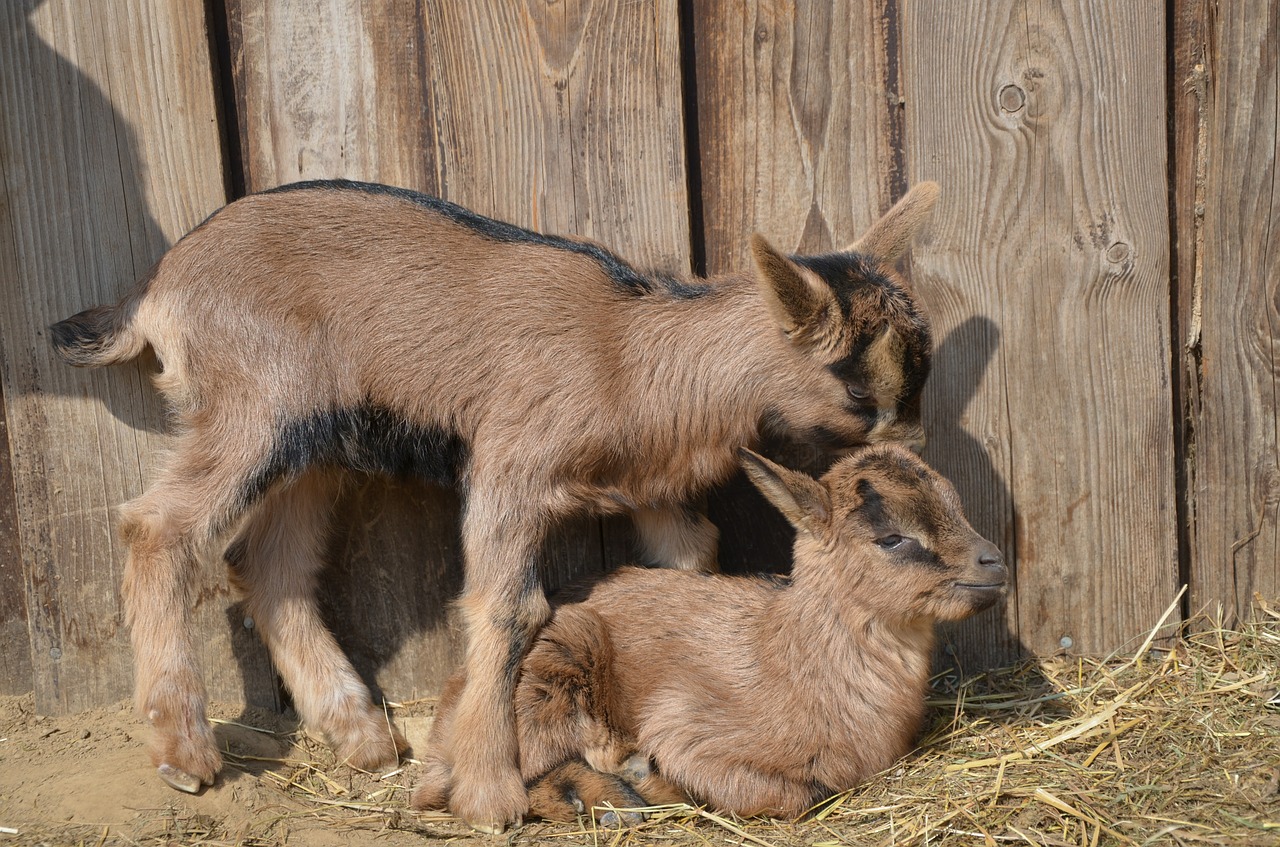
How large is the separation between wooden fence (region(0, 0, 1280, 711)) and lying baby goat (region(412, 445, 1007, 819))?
2.39 ft

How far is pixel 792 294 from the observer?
148 inches

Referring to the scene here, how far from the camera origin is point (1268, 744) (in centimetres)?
377

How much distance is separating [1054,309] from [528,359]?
2011 millimetres

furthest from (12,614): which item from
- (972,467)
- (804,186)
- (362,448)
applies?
(972,467)

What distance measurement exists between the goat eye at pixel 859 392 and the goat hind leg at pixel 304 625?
1968 millimetres

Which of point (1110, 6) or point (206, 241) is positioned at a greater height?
point (1110, 6)

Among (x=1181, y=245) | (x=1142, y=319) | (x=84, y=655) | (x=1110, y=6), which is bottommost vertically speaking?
(x=84, y=655)

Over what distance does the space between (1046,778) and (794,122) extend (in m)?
2.47

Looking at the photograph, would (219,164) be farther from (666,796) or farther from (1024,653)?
(1024,653)

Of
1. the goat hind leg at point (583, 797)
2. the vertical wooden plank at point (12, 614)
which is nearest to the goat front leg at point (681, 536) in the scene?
the goat hind leg at point (583, 797)

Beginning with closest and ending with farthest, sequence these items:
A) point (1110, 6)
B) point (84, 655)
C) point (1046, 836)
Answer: point (1046, 836)
point (1110, 6)
point (84, 655)

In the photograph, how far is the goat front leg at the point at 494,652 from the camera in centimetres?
378

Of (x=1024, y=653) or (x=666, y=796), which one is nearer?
(x=666, y=796)

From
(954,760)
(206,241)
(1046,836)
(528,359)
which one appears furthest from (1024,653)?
(206,241)
